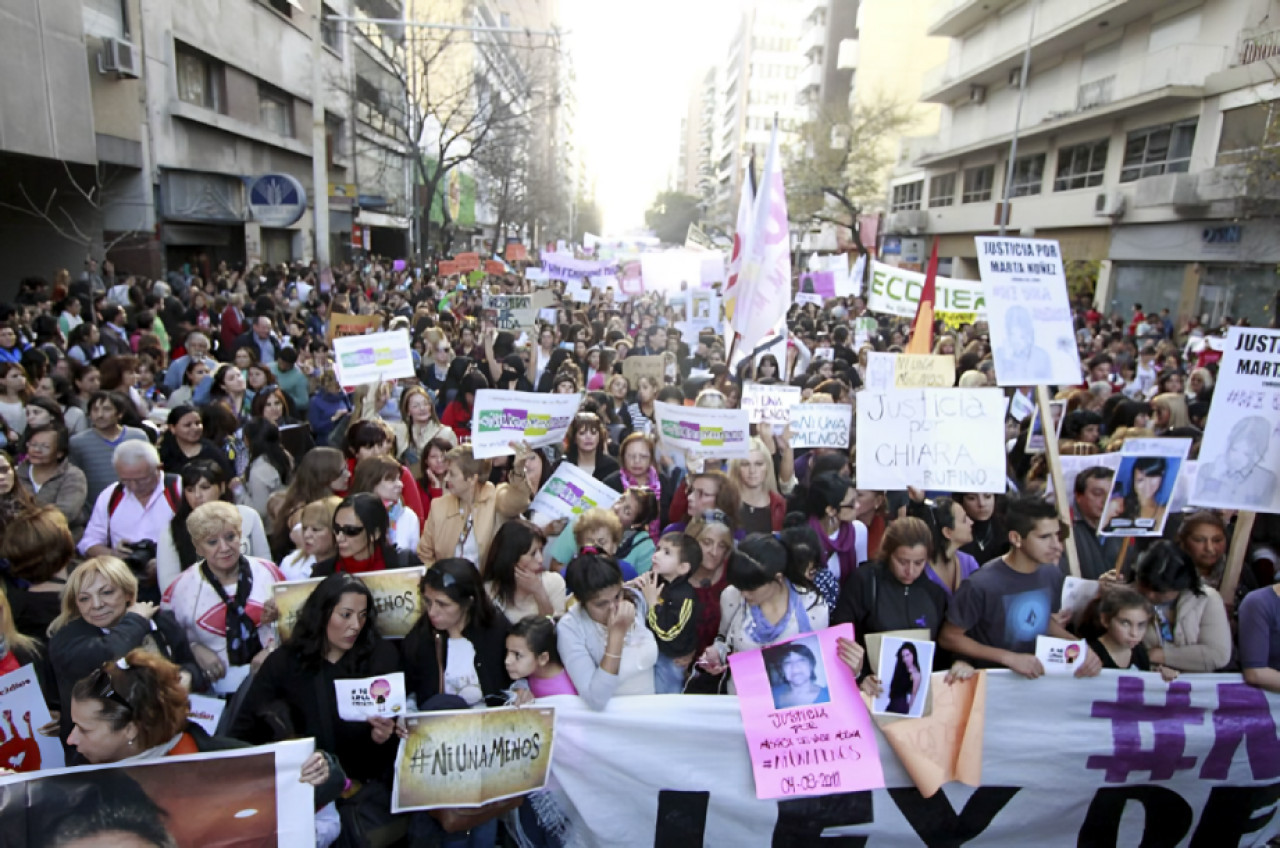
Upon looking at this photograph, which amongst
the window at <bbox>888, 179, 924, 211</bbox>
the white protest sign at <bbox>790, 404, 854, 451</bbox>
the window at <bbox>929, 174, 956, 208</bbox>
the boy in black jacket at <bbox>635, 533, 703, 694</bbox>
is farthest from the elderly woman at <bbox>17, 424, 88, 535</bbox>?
the window at <bbox>888, 179, 924, 211</bbox>

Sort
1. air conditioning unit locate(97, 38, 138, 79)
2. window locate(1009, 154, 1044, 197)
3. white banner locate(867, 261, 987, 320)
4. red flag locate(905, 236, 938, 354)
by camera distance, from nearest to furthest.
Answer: red flag locate(905, 236, 938, 354), white banner locate(867, 261, 987, 320), air conditioning unit locate(97, 38, 138, 79), window locate(1009, 154, 1044, 197)

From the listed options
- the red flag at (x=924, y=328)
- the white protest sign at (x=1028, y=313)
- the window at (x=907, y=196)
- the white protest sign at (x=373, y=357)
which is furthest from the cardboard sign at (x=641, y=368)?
the window at (x=907, y=196)

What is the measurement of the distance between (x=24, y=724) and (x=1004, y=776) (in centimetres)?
398

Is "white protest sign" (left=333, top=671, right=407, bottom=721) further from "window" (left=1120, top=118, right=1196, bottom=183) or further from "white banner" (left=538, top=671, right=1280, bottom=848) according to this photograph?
"window" (left=1120, top=118, right=1196, bottom=183)

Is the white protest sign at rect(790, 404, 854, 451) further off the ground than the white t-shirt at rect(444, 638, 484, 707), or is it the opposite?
the white protest sign at rect(790, 404, 854, 451)

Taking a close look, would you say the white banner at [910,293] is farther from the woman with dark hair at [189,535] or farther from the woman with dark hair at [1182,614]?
the woman with dark hair at [189,535]

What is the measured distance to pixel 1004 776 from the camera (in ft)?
11.6

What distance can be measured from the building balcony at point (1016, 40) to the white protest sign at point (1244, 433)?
85.3 ft

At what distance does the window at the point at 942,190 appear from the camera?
3931 cm

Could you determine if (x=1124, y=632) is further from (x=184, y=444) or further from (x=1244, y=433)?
(x=184, y=444)

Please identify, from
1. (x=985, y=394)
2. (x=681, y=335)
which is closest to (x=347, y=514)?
(x=985, y=394)

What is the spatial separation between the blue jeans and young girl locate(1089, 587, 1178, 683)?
1.82m

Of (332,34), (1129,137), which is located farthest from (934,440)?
(332,34)

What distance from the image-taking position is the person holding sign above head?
3.60 meters
